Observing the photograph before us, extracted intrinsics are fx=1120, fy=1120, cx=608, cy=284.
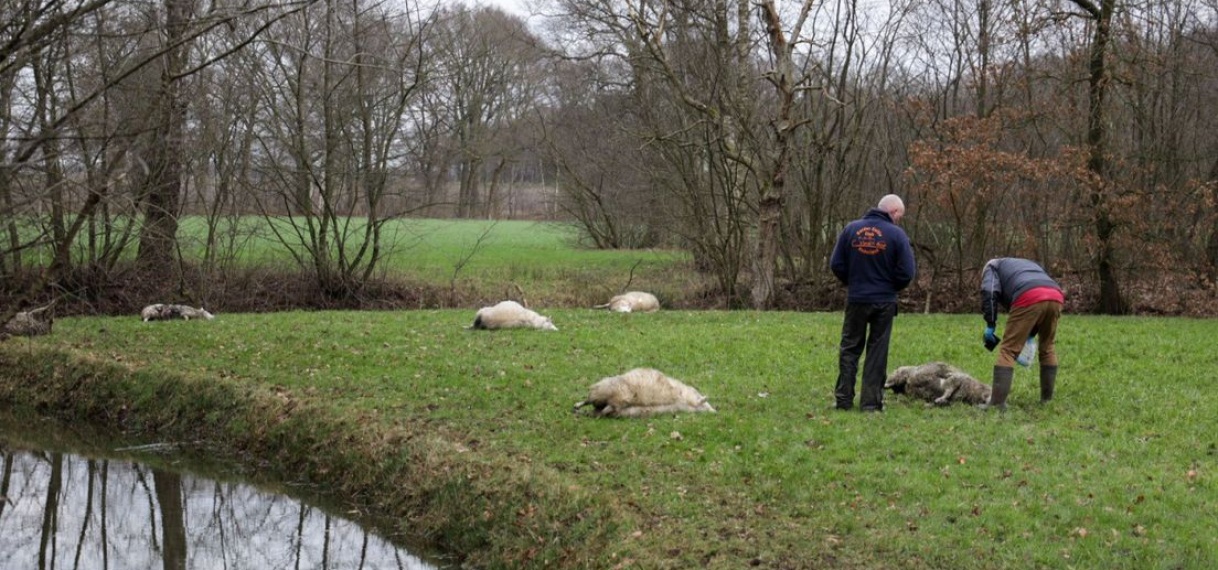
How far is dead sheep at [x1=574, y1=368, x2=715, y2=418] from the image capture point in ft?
34.5

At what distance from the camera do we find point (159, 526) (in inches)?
411

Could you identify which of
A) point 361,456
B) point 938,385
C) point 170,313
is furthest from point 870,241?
point 170,313

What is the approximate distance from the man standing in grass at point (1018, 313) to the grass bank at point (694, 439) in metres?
0.35

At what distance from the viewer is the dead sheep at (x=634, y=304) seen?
20.3 metres

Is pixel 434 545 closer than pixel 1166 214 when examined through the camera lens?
Yes

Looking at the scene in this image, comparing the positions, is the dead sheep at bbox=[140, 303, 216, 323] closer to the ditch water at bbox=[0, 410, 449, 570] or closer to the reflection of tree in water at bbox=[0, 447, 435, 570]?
the ditch water at bbox=[0, 410, 449, 570]

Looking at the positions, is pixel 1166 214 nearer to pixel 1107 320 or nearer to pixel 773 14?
pixel 1107 320

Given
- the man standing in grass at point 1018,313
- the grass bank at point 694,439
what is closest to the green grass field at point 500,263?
the grass bank at point 694,439

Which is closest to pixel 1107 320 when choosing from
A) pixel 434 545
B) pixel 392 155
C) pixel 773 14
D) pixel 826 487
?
pixel 773 14

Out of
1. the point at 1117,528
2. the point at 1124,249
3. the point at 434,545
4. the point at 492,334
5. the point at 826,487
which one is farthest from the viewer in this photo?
the point at 1124,249

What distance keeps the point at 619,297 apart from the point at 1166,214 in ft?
32.3

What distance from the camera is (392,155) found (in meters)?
23.5

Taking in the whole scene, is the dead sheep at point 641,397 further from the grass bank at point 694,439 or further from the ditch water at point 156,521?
the ditch water at point 156,521

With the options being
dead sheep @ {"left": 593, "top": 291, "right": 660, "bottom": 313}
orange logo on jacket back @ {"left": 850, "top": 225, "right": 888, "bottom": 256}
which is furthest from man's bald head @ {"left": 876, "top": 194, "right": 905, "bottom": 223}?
dead sheep @ {"left": 593, "top": 291, "right": 660, "bottom": 313}
